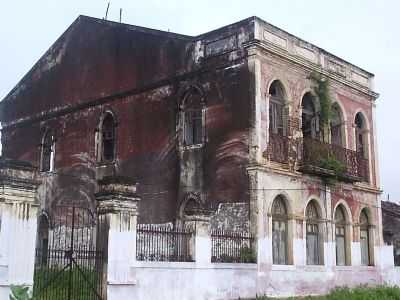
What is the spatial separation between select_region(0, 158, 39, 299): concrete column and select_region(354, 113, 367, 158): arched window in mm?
14875

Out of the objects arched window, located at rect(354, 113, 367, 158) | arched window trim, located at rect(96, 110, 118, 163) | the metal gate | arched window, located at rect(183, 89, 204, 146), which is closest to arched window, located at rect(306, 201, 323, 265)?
arched window, located at rect(183, 89, 204, 146)

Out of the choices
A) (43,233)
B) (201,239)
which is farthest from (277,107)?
(43,233)

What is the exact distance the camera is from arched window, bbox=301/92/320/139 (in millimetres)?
20781

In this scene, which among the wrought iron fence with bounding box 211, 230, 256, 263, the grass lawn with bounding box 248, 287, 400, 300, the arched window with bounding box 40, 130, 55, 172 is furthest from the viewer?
the arched window with bounding box 40, 130, 55, 172

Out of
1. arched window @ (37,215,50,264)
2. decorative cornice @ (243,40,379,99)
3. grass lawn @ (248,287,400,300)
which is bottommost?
grass lawn @ (248,287,400,300)

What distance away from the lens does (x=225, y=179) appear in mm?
17984

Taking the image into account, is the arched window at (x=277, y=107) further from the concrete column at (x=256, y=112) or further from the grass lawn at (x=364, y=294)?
the grass lawn at (x=364, y=294)

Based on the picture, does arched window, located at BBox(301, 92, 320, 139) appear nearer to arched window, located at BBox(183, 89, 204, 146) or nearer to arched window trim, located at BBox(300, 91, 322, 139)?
arched window trim, located at BBox(300, 91, 322, 139)

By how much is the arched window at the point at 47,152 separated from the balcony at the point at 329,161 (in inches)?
A: 419

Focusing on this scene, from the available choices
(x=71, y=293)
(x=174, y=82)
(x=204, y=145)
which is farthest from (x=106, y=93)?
(x=71, y=293)

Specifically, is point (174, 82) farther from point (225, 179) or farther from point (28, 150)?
point (28, 150)

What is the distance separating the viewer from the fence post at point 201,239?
14469mm

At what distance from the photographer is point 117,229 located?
485 inches

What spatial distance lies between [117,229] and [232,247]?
17.0 ft
